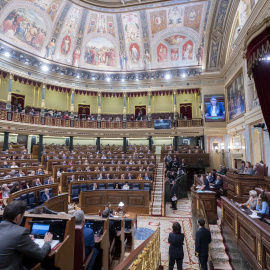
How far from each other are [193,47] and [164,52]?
2.78 metres

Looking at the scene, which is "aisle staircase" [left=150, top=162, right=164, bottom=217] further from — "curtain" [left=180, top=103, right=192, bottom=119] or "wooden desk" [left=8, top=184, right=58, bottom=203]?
"curtain" [left=180, top=103, right=192, bottom=119]

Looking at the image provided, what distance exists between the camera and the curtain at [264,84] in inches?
230

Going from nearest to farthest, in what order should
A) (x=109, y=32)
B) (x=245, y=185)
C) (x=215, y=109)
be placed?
Answer: (x=245, y=185)
(x=215, y=109)
(x=109, y=32)

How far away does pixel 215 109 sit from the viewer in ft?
57.3

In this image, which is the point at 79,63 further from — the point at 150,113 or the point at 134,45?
the point at 150,113

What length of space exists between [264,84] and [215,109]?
11.9 meters

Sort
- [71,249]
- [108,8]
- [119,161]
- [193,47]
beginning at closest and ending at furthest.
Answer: [71,249] → [119,161] → [108,8] → [193,47]

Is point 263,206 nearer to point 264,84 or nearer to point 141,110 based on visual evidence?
point 264,84

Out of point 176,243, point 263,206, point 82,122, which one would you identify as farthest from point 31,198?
point 82,122

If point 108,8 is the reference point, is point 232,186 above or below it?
below

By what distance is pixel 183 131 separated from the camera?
1895 centimetres

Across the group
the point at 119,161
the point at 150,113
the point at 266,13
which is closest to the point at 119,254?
the point at 119,161

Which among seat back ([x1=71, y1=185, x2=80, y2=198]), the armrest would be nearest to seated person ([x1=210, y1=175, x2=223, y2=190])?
seat back ([x1=71, y1=185, x2=80, y2=198])

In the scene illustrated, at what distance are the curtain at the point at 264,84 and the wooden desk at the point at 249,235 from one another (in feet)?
9.33
